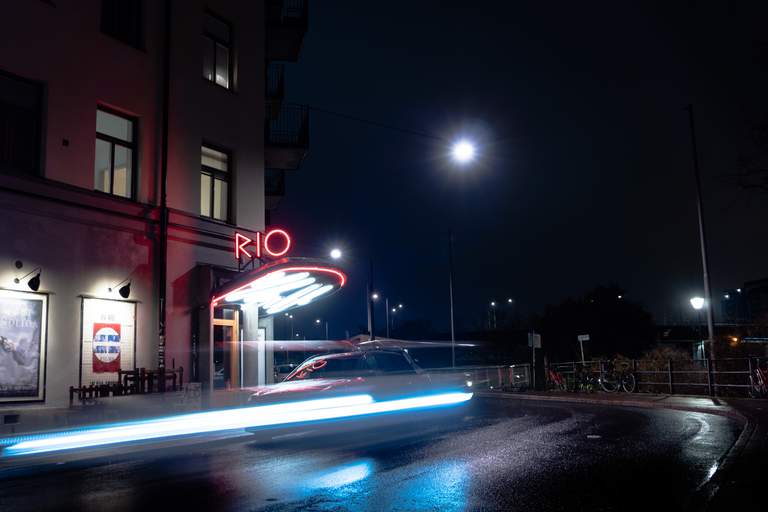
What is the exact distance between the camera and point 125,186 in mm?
17750

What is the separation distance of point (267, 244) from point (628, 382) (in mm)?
14861

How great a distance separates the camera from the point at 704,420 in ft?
50.9

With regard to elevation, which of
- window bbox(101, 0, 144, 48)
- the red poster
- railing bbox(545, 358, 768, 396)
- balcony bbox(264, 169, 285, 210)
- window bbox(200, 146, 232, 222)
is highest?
window bbox(101, 0, 144, 48)

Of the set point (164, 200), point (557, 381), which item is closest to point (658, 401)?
point (557, 381)

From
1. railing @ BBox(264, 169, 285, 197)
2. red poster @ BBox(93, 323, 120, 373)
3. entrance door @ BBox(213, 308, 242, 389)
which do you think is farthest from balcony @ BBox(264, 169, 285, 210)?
red poster @ BBox(93, 323, 120, 373)

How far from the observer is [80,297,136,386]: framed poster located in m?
15.7

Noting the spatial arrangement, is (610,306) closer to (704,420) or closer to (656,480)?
(704,420)

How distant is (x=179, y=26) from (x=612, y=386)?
20032 millimetres

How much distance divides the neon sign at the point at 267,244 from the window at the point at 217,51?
17.3ft

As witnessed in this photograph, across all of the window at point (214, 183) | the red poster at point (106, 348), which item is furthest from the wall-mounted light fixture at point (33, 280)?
the window at point (214, 183)

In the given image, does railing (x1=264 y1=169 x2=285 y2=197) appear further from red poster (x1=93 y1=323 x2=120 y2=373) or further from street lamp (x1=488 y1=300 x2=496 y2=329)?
street lamp (x1=488 y1=300 x2=496 y2=329)

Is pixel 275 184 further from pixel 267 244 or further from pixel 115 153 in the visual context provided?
pixel 115 153

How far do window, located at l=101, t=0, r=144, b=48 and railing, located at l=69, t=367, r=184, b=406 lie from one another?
889 cm

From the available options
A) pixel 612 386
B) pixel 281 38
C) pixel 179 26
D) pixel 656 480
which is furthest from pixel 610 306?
pixel 656 480
